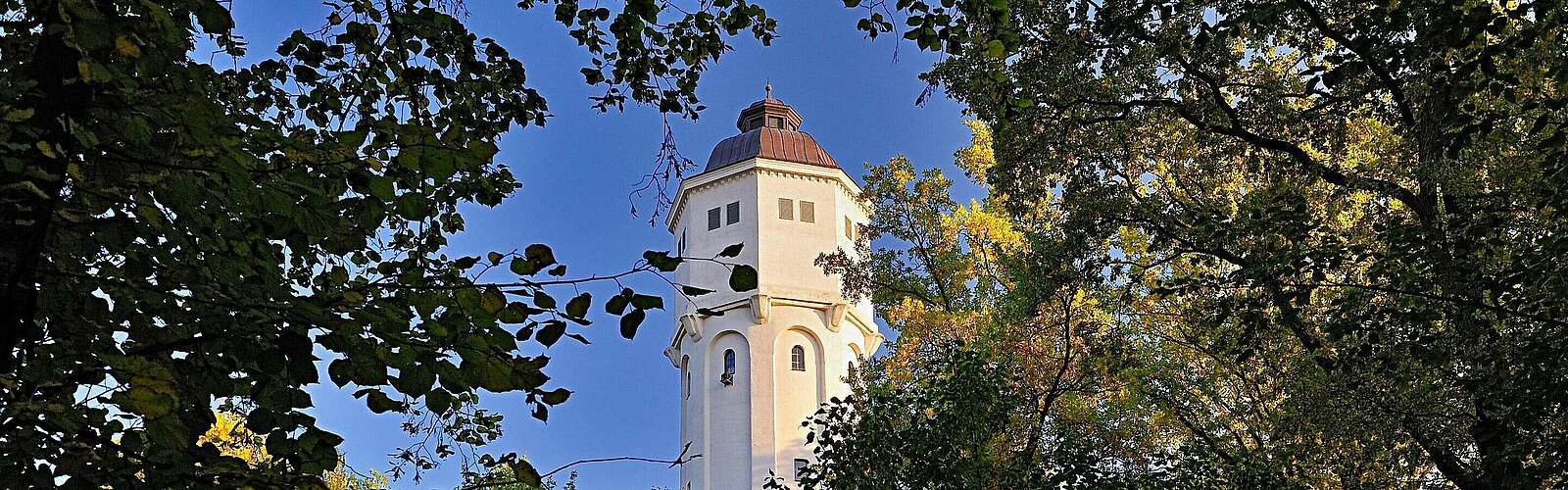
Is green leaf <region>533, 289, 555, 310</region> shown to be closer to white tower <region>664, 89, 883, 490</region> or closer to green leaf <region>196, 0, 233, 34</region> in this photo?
green leaf <region>196, 0, 233, 34</region>

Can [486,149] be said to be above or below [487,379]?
above

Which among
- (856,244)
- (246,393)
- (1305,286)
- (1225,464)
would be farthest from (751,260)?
(246,393)

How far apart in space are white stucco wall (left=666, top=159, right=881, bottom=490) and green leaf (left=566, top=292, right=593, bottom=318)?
39583mm

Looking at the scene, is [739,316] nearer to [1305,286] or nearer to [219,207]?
[1305,286]

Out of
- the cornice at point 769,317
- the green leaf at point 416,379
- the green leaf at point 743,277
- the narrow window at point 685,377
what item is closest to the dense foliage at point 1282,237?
the green leaf at point 743,277

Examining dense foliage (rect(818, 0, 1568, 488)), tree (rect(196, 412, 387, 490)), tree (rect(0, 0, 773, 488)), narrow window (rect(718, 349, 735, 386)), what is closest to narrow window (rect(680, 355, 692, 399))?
narrow window (rect(718, 349, 735, 386))

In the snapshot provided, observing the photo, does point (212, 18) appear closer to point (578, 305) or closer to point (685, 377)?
point (578, 305)

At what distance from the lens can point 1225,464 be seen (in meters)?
13.8

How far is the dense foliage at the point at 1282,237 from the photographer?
855 cm

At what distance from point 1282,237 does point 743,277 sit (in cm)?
958

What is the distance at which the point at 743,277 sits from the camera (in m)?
3.61

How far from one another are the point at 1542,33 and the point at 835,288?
38.8 m

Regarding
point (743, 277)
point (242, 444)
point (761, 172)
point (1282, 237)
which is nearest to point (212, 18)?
point (743, 277)

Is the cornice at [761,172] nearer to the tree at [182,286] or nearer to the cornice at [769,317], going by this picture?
the cornice at [769,317]
